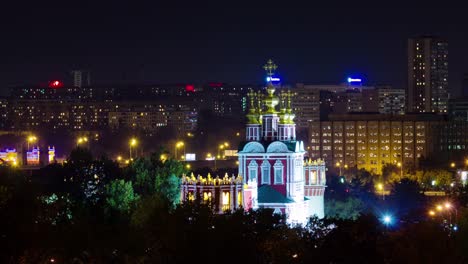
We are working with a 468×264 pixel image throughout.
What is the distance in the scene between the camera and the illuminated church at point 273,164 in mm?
81062

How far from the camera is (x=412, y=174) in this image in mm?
126125

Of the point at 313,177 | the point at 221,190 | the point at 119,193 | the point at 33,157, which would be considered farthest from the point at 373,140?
the point at 221,190

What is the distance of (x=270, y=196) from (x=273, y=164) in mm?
2837

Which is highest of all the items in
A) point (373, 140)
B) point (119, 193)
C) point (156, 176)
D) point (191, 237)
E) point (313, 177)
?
point (373, 140)

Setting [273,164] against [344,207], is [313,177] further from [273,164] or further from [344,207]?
[273,164]

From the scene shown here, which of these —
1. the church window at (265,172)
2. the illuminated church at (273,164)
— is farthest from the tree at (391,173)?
the church window at (265,172)

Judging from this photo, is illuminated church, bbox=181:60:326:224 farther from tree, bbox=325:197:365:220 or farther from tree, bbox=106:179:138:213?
tree, bbox=325:197:365:220

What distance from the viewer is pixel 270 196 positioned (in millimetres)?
81250

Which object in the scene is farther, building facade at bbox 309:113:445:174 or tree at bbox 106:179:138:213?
building facade at bbox 309:113:445:174

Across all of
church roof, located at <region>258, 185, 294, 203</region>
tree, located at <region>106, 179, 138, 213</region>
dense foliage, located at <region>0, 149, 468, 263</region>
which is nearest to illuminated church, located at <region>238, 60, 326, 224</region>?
church roof, located at <region>258, 185, 294, 203</region>

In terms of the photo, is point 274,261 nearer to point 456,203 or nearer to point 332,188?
point 456,203

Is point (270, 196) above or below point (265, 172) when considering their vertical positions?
below

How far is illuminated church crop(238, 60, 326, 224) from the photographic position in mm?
81062

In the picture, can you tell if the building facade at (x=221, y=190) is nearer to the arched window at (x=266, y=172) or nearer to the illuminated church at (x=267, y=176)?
Answer: the illuminated church at (x=267, y=176)
